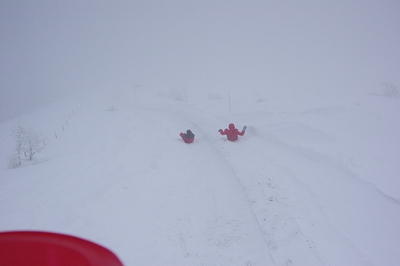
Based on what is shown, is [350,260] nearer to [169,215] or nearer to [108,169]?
[169,215]

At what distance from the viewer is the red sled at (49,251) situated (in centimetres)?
144

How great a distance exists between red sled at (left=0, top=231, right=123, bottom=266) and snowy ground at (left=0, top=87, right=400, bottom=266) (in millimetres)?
3661

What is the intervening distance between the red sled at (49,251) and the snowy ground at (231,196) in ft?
12.0

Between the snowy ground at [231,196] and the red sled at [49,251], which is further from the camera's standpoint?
the snowy ground at [231,196]

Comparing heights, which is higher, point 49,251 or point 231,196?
point 49,251

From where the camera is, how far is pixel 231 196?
285 inches

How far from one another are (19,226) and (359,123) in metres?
15.3

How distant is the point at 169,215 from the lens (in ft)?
21.4

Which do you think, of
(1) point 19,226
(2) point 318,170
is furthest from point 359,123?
(1) point 19,226

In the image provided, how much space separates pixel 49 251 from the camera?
60.4 inches

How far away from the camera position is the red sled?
4.72 ft

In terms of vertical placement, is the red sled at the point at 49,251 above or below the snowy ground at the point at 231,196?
above

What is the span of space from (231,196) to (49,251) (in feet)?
20.2

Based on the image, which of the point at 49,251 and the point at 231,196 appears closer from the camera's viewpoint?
the point at 49,251
